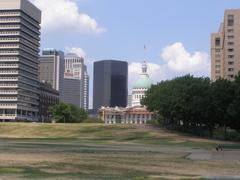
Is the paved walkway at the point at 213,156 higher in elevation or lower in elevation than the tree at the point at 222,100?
lower

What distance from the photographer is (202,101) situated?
10056 cm

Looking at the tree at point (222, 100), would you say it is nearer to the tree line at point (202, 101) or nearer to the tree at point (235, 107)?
the tree line at point (202, 101)

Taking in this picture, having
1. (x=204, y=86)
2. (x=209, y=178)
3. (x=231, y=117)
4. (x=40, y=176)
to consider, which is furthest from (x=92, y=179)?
(x=204, y=86)

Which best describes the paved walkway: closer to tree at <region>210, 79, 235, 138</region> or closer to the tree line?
the tree line

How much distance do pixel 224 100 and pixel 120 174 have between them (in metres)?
72.5

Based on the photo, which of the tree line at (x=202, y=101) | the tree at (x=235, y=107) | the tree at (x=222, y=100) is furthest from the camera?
the tree at (x=222, y=100)

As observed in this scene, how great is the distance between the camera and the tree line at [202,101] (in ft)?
316

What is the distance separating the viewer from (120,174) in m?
27.2

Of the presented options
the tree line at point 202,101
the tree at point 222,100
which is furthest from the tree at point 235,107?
the tree at point 222,100

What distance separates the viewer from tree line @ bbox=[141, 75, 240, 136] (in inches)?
3797

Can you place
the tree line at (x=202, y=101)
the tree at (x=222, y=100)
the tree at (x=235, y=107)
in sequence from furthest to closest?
1. the tree at (x=222, y=100)
2. the tree line at (x=202, y=101)
3. the tree at (x=235, y=107)

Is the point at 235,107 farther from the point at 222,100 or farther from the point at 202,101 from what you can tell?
the point at 202,101

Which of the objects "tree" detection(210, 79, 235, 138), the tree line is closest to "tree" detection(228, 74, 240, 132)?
the tree line

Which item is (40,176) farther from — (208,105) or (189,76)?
(189,76)
